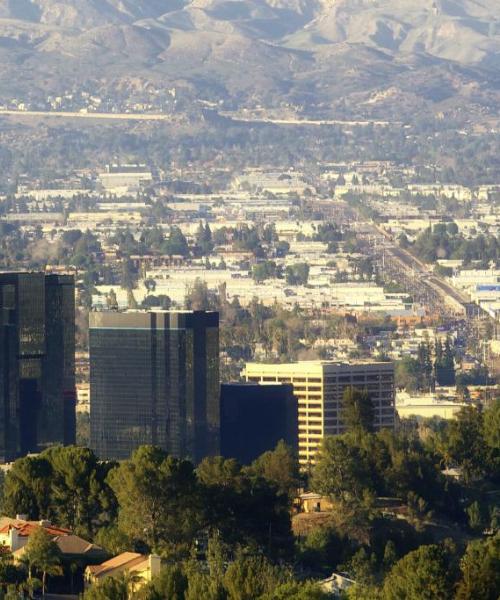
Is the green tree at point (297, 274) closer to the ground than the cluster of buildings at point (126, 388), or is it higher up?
higher up

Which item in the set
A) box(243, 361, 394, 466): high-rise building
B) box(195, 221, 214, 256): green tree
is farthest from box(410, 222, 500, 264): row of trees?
box(243, 361, 394, 466): high-rise building

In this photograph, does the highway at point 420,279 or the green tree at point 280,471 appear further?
the highway at point 420,279

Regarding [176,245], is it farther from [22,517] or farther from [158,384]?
[22,517]

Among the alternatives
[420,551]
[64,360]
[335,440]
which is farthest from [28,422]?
[420,551]

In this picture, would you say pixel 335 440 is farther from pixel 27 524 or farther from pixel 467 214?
pixel 467 214

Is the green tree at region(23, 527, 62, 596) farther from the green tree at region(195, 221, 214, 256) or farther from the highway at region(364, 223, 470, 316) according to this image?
the green tree at region(195, 221, 214, 256)

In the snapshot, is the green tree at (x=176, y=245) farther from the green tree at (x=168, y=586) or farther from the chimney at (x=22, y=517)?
the green tree at (x=168, y=586)

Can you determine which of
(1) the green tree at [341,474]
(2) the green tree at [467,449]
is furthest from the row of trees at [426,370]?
(1) the green tree at [341,474]

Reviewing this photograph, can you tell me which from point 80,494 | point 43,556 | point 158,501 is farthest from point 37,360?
point 43,556
